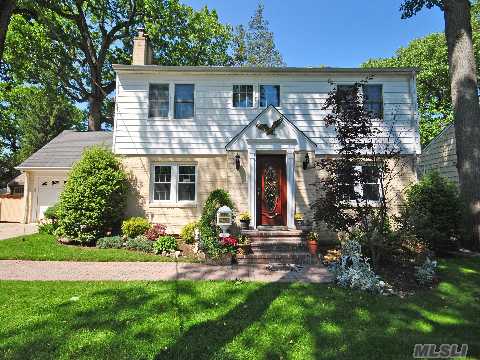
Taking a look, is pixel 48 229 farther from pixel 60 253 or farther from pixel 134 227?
pixel 134 227

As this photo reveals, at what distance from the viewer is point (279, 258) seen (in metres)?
8.76

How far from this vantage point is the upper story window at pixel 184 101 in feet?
39.1

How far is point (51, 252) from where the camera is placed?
9172 millimetres

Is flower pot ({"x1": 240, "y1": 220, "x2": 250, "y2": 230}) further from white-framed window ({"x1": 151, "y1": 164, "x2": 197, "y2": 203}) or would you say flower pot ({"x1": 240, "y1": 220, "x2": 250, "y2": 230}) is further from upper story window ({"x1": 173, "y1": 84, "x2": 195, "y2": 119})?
upper story window ({"x1": 173, "y1": 84, "x2": 195, "y2": 119})

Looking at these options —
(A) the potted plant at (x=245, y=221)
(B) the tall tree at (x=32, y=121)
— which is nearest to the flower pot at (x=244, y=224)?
(A) the potted plant at (x=245, y=221)

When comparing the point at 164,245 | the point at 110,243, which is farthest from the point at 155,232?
the point at 110,243

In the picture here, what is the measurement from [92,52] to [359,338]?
78.9ft

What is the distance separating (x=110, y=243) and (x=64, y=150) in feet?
33.2

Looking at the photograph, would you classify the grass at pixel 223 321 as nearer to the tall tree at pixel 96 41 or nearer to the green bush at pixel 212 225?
the green bush at pixel 212 225

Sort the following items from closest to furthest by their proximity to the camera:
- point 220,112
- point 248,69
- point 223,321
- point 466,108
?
point 223,321 → point 466,108 → point 248,69 → point 220,112

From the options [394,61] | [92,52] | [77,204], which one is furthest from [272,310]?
[394,61]

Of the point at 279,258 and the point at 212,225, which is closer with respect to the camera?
the point at 279,258

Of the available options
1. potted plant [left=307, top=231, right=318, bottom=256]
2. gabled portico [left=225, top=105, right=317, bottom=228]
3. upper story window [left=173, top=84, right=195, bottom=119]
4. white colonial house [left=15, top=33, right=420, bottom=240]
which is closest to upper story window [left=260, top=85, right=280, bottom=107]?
white colonial house [left=15, top=33, right=420, bottom=240]

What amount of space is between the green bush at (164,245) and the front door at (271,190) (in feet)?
10.7
